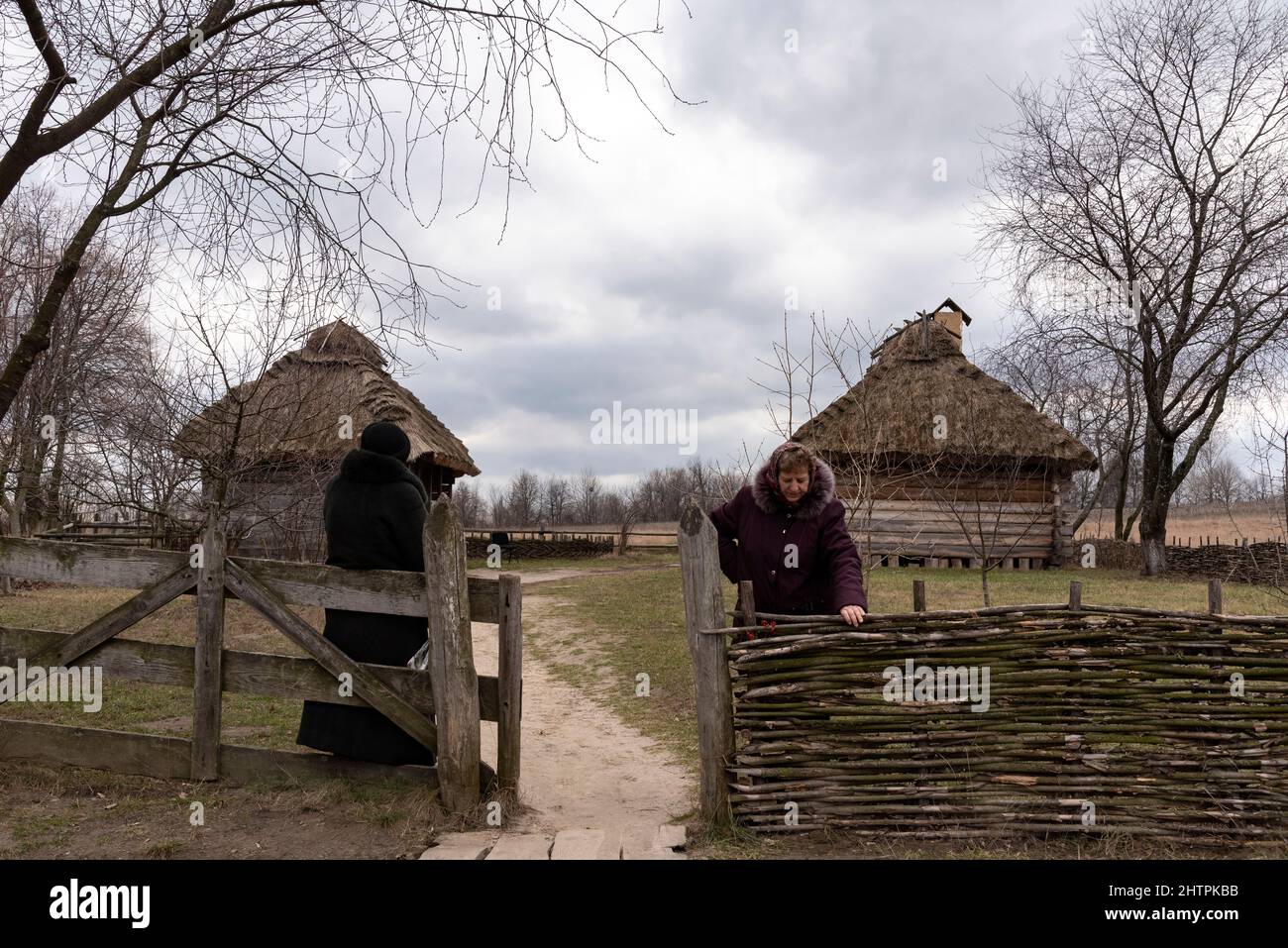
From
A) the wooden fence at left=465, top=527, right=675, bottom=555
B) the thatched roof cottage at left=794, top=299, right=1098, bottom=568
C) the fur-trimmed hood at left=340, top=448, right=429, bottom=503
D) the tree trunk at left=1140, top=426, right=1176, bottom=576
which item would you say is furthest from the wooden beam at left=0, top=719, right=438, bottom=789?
the wooden fence at left=465, top=527, right=675, bottom=555

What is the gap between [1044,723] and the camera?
139 inches

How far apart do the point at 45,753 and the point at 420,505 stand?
231cm

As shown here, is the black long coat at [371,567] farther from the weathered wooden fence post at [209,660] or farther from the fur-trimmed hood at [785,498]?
the fur-trimmed hood at [785,498]

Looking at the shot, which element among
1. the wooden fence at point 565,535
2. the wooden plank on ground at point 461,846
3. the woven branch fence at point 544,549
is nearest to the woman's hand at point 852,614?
the wooden plank on ground at point 461,846

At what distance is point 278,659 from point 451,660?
3.12 ft

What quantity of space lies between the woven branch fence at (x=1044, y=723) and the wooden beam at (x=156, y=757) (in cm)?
197

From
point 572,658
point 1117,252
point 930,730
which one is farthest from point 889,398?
point 930,730

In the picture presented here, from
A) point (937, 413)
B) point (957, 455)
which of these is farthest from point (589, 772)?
point (937, 413)

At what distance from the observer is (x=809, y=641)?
139 inches

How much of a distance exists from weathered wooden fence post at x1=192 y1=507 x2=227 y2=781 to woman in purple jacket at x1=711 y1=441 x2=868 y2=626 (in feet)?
8.16

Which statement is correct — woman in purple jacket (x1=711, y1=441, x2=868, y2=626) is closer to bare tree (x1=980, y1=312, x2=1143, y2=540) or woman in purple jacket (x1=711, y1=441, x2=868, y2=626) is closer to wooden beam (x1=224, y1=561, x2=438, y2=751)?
wooden beam (x1=224, y1=561, x2=438, y2=751)

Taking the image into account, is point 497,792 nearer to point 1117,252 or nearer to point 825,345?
point 825,345

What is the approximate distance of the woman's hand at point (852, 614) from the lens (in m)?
3.46

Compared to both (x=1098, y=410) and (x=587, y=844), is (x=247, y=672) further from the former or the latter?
(x=1098, y=410)
